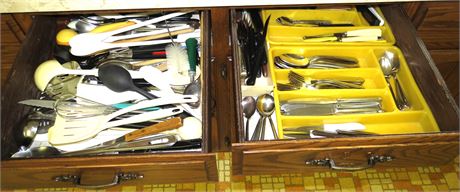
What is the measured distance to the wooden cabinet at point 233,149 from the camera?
607mm

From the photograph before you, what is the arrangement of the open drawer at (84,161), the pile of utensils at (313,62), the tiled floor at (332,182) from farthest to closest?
the tiled floor at (332,182)
the pile of utensils at (313,62)
the open drawer at (84,161)

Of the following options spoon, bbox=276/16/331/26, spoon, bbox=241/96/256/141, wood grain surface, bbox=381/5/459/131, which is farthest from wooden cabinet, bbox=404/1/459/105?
spoon, bbox=241/96/256/141

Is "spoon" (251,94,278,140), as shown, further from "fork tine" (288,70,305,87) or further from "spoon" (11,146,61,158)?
"spoon" (11,146,61,158)

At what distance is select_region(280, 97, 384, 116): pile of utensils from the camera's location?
2.47 feet

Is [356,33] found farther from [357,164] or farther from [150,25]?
[150,25]

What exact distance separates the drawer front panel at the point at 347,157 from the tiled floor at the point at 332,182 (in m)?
0.28

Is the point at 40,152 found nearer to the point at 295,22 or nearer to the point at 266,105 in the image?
the point at 266,105

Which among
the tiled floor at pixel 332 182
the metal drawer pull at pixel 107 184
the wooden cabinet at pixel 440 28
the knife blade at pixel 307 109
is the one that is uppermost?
the wooden cabinet at pixel 440 28

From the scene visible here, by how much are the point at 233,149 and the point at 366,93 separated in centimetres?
35

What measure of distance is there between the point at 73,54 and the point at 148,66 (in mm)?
173

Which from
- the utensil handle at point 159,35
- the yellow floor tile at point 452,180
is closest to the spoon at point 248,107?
the utensil handle at point 159,35

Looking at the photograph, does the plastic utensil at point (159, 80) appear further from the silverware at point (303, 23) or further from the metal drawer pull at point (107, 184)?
the silverware at point (303, 23)

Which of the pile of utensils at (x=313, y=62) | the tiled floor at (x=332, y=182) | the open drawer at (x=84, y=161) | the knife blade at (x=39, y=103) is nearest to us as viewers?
the open drawer at (x=84, y=161)

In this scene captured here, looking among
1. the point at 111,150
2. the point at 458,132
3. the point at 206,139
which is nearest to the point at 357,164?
the point at 458,132
